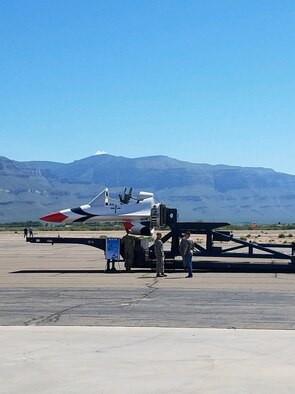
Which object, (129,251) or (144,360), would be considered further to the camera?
(129,251)

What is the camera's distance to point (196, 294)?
1650 cm

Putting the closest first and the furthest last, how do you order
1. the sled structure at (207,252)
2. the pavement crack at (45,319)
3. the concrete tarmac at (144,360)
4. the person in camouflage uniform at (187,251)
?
the concrete tarmac at (144,360) < the pavement crack at (45,319) < the person in camouflage uniform at (187,251) < the sled structure at (207,252)

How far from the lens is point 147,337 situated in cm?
1055

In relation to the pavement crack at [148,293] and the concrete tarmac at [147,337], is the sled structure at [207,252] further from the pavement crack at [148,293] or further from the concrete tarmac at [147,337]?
the concrete tarmac at [147,337]

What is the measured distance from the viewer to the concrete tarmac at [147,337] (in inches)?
309

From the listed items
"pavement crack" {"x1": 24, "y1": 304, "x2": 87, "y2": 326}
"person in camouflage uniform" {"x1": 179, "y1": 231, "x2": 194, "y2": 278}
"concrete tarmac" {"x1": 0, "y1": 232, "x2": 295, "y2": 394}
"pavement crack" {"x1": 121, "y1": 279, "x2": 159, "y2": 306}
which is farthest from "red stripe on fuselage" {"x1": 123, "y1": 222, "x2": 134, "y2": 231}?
"pavement crack" {"x1": 24, "y1": 304, "x2": 87, "y2": 326}

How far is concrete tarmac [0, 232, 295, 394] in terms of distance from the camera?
784 centimetres

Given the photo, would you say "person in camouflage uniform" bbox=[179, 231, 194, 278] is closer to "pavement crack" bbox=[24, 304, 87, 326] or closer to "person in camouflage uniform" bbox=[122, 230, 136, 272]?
"person in camouflage uniform" bbox=[122, 230, 136, 272]

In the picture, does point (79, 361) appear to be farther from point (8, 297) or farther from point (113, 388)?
point (8, 297)

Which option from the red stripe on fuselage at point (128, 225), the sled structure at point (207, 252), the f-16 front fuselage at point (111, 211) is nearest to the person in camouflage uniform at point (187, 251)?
the sled structure at point (207, 252)

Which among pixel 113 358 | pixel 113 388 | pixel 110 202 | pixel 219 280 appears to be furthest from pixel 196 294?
pixel 110 202

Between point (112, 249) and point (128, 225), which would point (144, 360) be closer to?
point (112, 249)

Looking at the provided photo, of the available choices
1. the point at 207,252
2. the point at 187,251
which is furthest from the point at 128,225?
the point at 187,251

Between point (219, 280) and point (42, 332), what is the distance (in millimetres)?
10165
